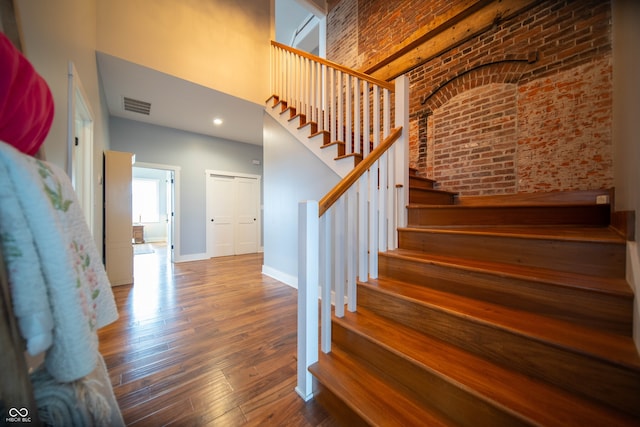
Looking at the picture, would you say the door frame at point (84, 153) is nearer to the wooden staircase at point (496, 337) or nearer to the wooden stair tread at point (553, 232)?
the wooden staircase at point (496, 337)

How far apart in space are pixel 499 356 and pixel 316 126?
2628 mm

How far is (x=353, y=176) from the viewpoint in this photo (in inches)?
61.1

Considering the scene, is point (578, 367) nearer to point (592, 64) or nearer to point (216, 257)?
point (592, 64)

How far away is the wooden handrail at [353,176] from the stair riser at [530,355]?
2.30ft

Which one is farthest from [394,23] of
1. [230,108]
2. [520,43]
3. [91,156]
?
[91,156]

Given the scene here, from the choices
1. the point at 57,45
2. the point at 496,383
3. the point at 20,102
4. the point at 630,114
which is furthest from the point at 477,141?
the point at 57,45

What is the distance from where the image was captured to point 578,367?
0.85 m

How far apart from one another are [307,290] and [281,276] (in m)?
2.18

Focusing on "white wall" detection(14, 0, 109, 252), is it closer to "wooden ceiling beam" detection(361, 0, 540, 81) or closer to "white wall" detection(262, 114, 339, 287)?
"white wall" detection(262, 114, 339, 287)

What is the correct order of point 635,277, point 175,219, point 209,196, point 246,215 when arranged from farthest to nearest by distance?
point 246,215
point 209,196
point 175,219
point 635,277

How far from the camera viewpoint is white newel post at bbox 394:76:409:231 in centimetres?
199

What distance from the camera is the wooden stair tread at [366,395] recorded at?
97 cm

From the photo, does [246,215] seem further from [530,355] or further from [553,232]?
[530,355]

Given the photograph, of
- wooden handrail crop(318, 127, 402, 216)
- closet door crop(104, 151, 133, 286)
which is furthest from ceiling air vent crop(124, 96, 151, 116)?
wooden handrail crop(318, 127, 402, 216)
